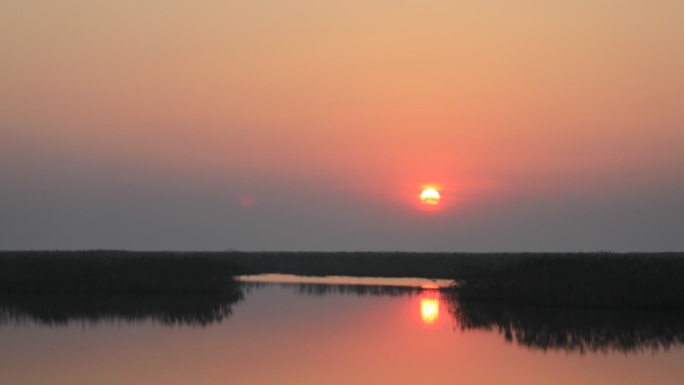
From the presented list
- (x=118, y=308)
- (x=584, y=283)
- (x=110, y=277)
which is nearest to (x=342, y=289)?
(x=110, y=277)

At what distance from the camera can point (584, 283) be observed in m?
27.2

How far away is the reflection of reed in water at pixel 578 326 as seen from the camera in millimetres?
19484

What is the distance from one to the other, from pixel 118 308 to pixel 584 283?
14005 mm

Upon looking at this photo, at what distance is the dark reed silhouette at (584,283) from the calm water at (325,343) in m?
1.27

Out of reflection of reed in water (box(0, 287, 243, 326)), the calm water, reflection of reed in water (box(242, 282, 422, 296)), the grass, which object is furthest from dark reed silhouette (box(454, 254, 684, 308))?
reflection of reed in water (box(0, 287, 243, 326))

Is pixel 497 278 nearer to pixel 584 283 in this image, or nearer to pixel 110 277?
pixel 584 283

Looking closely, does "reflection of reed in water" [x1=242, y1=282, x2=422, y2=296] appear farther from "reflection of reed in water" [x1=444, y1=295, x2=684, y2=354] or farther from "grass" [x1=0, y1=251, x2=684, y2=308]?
"reflection of reed in water" [x1=444, y1=295, x2=684, y2=354]

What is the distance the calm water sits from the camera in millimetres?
15047

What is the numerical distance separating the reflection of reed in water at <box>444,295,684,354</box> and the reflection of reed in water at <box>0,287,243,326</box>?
715 cm

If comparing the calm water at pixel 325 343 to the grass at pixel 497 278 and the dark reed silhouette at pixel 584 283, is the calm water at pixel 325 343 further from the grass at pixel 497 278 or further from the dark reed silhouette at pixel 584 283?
the grass at pixel 497 278

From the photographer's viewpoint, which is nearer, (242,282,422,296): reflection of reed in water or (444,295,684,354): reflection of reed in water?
(444,295,684,354): reflection of reed in water

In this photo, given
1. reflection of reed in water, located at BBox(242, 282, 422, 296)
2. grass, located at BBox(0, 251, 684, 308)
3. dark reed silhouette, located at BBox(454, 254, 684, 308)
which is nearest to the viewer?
dark reed silhouette, located at BBox(454, 254, 684, 308)

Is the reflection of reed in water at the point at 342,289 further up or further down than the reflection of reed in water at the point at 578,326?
further up

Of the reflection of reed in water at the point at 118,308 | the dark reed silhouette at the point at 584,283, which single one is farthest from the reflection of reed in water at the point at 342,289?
the dark reed silhouette at the point at 584,283
